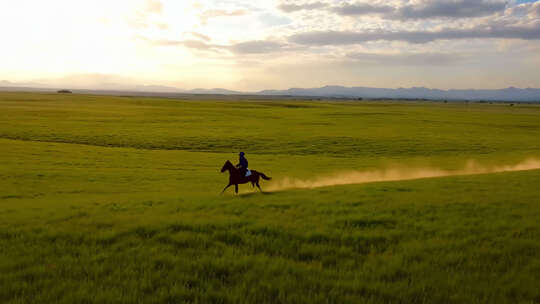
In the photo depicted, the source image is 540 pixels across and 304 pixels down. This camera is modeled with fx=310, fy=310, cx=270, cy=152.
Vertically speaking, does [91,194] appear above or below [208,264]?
below

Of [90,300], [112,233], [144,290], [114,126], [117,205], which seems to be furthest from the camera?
[114,126]

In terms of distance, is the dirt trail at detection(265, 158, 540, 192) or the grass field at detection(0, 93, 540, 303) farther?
the dirt trail at detection(265, 158, 540, 192)

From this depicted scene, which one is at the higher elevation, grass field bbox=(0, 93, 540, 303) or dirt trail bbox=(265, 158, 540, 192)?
grass field bbox=(0, 93, 540, 303)

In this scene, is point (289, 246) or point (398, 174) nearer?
point (289, 246)

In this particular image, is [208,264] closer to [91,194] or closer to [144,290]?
[144,290]

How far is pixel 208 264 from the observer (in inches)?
238

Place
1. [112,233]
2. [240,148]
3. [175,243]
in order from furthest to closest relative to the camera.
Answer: [240,148]
[112,233]
[175,243]

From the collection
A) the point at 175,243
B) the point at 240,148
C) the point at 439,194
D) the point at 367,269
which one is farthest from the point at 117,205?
the point at 240,148

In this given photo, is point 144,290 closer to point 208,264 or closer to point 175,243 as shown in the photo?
point 208,264

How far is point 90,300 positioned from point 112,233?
10.1ft

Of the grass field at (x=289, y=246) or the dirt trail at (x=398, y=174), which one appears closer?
the grass field at (x=289, y=246)

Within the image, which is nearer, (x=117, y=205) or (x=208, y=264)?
(x=208, y=264)

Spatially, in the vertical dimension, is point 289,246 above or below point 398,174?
above

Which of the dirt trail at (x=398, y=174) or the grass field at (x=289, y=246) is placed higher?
the grass field at (x=289, y=246)
